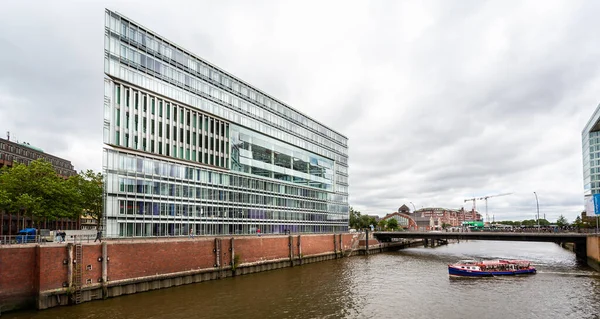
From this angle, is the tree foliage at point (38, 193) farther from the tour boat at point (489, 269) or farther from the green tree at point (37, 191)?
the tour boat at point (489, 269)

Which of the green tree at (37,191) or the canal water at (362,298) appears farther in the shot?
the green tree at (37,191)

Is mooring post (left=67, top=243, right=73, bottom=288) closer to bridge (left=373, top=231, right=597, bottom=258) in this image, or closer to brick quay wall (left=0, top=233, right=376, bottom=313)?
brick quay wall (left=0, top=233, right=376, bottom=313)

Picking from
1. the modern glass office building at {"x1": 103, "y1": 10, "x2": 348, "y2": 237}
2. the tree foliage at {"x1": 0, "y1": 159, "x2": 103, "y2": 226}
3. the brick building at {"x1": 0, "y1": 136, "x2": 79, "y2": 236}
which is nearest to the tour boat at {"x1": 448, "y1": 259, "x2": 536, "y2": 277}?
the modern glass office building at {"x1": 103, "y1": 10, "x2": 348, "y2": 237}

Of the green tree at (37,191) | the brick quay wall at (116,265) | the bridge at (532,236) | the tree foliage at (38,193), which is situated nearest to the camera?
the brick quay wall at (116,265)

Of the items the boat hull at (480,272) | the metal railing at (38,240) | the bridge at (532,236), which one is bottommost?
the boat hull at (480,272)

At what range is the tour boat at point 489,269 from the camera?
65250 millimetres

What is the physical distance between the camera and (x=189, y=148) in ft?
221

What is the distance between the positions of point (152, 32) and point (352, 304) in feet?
155

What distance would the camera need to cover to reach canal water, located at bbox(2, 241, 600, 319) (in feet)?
131

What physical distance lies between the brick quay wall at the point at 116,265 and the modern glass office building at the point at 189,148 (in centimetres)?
590

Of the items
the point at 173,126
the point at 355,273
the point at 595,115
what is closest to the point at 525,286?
Result: the point at 355,273

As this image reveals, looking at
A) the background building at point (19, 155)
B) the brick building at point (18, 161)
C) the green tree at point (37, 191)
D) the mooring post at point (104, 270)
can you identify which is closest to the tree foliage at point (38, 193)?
the green tree at point (37, 191)

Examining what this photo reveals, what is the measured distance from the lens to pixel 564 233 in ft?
292

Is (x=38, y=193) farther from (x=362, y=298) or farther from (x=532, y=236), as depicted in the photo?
(x=532, y=236)
